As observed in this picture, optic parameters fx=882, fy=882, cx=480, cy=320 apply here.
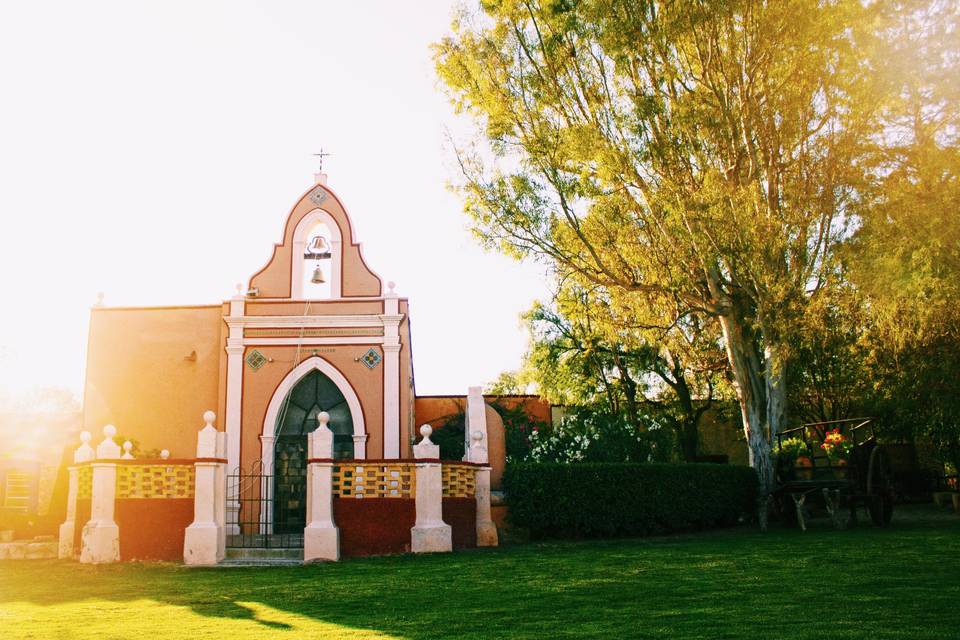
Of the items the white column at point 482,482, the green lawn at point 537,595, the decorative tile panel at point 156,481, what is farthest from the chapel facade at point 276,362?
the green lawn at point 537,595

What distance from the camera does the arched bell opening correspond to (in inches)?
674

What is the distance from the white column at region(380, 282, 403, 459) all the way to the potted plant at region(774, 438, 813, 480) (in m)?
7.05

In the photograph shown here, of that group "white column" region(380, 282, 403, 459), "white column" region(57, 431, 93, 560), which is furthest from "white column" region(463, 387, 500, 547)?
"white column" region(57, 431, 93, 560)

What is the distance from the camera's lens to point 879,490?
1449cm

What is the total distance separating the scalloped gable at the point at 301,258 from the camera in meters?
18.0

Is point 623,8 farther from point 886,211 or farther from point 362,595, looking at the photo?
point 362,595

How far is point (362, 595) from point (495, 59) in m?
10.7

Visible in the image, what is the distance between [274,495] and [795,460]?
9.43 metres

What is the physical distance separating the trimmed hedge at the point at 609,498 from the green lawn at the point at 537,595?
1594 millimetres

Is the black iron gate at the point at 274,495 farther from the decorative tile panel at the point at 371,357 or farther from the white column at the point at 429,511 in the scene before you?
the white column at the point at 429,511

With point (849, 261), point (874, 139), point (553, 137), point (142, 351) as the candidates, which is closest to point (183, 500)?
point (142, 351)

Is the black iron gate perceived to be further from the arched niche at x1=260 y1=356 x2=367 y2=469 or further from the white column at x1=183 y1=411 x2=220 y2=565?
the white column at x1=183 y1=411 x2=220 y2=565

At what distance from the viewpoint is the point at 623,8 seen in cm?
1528

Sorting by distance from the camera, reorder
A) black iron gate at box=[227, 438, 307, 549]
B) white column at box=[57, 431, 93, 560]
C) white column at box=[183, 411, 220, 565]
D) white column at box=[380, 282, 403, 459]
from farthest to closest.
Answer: white column at box=[380, 282, 403, 459] → black iron gate at box=[227, 438, 307, 549] → white column at box=[57, 431, 93, 560] → white column at box=[183, 411, 220, 565]
